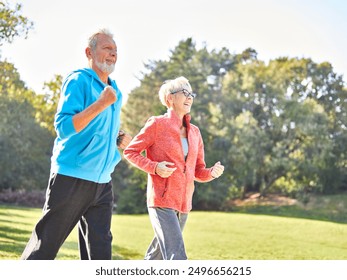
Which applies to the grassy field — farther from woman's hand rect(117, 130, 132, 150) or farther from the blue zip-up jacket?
the blue zip-up jacket

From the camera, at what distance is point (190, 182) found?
2.81 metres

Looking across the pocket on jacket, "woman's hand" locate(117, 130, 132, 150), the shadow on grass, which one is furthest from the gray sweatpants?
the shadow on grass

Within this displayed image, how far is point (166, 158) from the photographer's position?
2.77 m

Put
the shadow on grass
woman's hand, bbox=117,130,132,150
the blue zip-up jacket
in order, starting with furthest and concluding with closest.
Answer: the shadow on grass, woman's hand, bbox=117,130,132,150, the blue zip-up jacket

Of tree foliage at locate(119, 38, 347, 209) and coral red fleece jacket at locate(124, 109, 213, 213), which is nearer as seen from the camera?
coral red fleece jacket at locate(124, 109, 213, 213)

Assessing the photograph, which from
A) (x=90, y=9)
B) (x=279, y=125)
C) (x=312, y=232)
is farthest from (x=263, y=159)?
(x=90, y=9)

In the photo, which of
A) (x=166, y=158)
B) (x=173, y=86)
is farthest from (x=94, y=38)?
(x=166, y=158)

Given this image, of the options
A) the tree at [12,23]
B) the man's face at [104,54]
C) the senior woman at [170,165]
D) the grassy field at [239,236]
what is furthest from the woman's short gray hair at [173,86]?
the tree at [12,23]

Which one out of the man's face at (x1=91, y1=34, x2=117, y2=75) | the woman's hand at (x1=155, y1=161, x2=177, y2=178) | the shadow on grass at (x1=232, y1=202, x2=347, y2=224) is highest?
the man's face at (x1=91, y1=34, x2=117, y2=75)

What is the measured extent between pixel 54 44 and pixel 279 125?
868 centimetres

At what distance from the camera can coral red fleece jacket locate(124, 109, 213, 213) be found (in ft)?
8.93

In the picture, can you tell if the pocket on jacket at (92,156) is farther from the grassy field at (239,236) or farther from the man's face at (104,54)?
the grassy field at (239,236)

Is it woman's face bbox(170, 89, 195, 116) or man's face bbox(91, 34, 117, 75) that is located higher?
Answer: man's face bbox(91, 34, 117, 75)

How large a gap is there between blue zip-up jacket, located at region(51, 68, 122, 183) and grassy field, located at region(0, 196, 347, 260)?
2.73 metres
